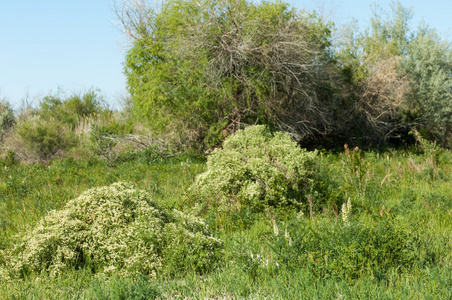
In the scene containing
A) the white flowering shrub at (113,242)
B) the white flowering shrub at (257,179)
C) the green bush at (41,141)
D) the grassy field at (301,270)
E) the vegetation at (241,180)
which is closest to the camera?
the grassy field at (301,270)

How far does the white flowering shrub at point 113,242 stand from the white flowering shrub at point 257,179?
5.93ft

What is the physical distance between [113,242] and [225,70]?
9.20 m

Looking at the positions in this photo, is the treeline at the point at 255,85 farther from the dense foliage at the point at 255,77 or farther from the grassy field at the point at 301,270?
the grassy field at the point at 301,270

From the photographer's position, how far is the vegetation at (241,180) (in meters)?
3.72

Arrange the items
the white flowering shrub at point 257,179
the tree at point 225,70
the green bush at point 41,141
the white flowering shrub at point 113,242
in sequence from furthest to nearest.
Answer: the green bush at point 41,141 < the tree at point 225,70 < the white flowering shrub at point 257,179 < the white flowering shrub at point 113,242

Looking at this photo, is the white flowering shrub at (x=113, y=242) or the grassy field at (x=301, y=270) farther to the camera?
the white flowering shrub at (x=113, y=242)

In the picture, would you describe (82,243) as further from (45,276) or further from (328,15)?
(328,15)

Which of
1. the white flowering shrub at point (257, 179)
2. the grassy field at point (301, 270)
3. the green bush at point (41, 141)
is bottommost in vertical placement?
the grassy field at point (301, 270)

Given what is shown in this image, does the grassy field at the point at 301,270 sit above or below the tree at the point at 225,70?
below

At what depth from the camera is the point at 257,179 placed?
660 centimetres

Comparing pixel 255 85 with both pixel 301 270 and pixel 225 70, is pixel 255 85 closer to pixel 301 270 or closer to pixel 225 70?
pixel 225 70

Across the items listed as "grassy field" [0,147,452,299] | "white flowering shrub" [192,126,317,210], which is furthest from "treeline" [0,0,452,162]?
"grassy field" [0,147,452,299]

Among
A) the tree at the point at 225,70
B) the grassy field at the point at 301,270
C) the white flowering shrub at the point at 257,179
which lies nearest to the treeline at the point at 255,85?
the tree at the point at 225,70

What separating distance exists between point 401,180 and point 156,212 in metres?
5.82
